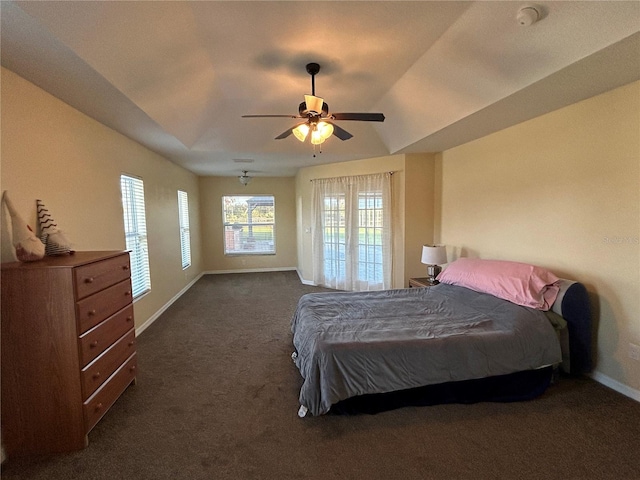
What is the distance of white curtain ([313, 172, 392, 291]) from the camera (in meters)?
5.15

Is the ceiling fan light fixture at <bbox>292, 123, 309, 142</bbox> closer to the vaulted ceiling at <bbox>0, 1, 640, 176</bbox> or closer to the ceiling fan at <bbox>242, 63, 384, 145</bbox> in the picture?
the ceiling fan at <bbox>242, 63, 384, 145</bbox>

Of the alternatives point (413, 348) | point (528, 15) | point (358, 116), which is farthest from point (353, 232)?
point (528, 15)

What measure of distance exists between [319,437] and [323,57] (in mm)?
3019

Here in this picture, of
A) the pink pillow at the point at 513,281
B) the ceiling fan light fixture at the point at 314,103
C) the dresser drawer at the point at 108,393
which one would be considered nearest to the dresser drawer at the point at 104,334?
the dresser drawer at the point at 108,393

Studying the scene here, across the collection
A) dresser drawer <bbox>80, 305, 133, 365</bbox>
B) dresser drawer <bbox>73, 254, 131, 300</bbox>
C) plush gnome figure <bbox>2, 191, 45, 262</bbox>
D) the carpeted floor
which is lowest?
the carpeted floor

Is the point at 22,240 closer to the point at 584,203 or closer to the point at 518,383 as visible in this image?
the point at 518,383

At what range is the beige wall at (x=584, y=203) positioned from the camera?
234 cm

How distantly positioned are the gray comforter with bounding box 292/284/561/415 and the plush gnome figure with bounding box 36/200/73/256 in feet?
6.31

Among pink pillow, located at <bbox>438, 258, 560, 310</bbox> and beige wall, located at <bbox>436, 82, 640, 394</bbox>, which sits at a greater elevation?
beige wall, located at <bbox>436, 82, 640, 394</bbox>

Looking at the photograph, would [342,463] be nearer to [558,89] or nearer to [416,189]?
[558,89]

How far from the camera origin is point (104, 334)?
84.4 inches

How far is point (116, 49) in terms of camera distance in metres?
2.01

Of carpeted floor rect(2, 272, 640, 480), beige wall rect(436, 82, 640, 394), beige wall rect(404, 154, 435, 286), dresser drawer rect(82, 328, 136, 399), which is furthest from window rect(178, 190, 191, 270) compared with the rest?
beige wall rect(436, 82, 640, 394)

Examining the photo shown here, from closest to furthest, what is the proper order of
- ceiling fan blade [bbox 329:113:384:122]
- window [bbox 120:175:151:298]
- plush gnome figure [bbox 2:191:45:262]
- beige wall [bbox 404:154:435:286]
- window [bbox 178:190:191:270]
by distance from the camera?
plush gnome figure [bbox 2:191:45:262] → ceiling fan blade [bbox 329:113:384:122] → window [bbox 120:175:151:298] → beige wall [bbox 404:154:435:286] → window [bbox 178:190:191:270]
